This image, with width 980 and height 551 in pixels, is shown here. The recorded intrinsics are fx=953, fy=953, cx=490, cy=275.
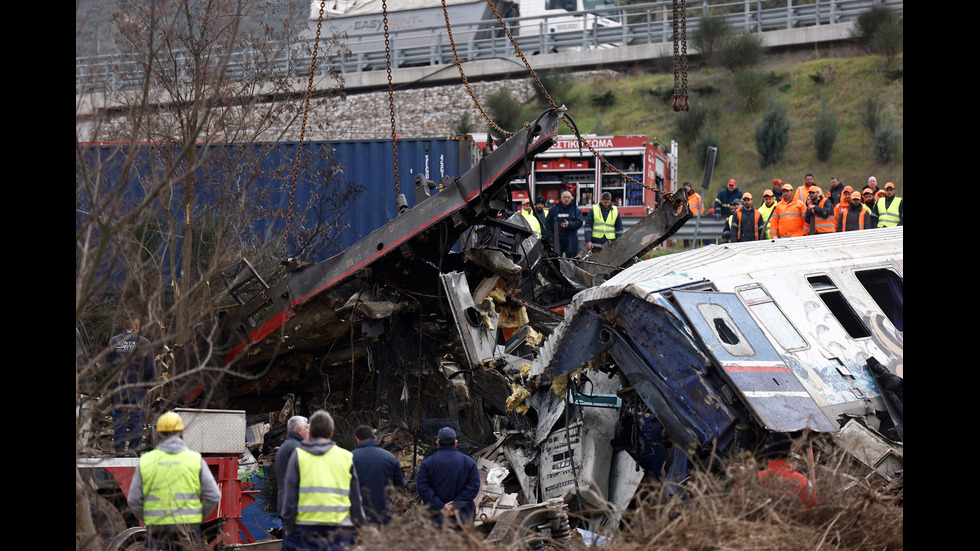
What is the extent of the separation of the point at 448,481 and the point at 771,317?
122 inches

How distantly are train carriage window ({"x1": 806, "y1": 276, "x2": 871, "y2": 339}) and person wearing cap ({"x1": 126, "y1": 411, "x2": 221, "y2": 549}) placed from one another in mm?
5550

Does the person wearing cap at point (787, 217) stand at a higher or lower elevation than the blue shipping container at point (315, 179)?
lower

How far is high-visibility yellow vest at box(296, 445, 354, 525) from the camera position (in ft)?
19.7

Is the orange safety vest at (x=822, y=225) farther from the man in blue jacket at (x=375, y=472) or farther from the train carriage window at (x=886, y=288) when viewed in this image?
the man in blue jacket at (x=375, y=472)

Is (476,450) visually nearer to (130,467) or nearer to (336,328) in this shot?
(336,328)

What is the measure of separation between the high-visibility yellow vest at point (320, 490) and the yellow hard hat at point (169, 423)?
2.83 ft

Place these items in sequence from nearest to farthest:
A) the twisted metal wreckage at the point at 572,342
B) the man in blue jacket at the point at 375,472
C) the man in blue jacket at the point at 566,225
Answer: the man in blue jacket at the point at 375,472, the twisted metal wreckage at the point at 572,342, the man in blue jacket at the point at 566,225

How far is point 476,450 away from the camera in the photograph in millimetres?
10156

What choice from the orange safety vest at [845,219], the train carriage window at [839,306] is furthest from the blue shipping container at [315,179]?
the train carriage window at [839,306]

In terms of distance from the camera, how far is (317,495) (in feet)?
19.7

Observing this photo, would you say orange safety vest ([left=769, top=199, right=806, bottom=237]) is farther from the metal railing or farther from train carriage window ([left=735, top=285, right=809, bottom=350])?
the metal railing

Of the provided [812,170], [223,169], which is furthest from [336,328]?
[812,170]

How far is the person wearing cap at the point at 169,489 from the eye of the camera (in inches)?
243
